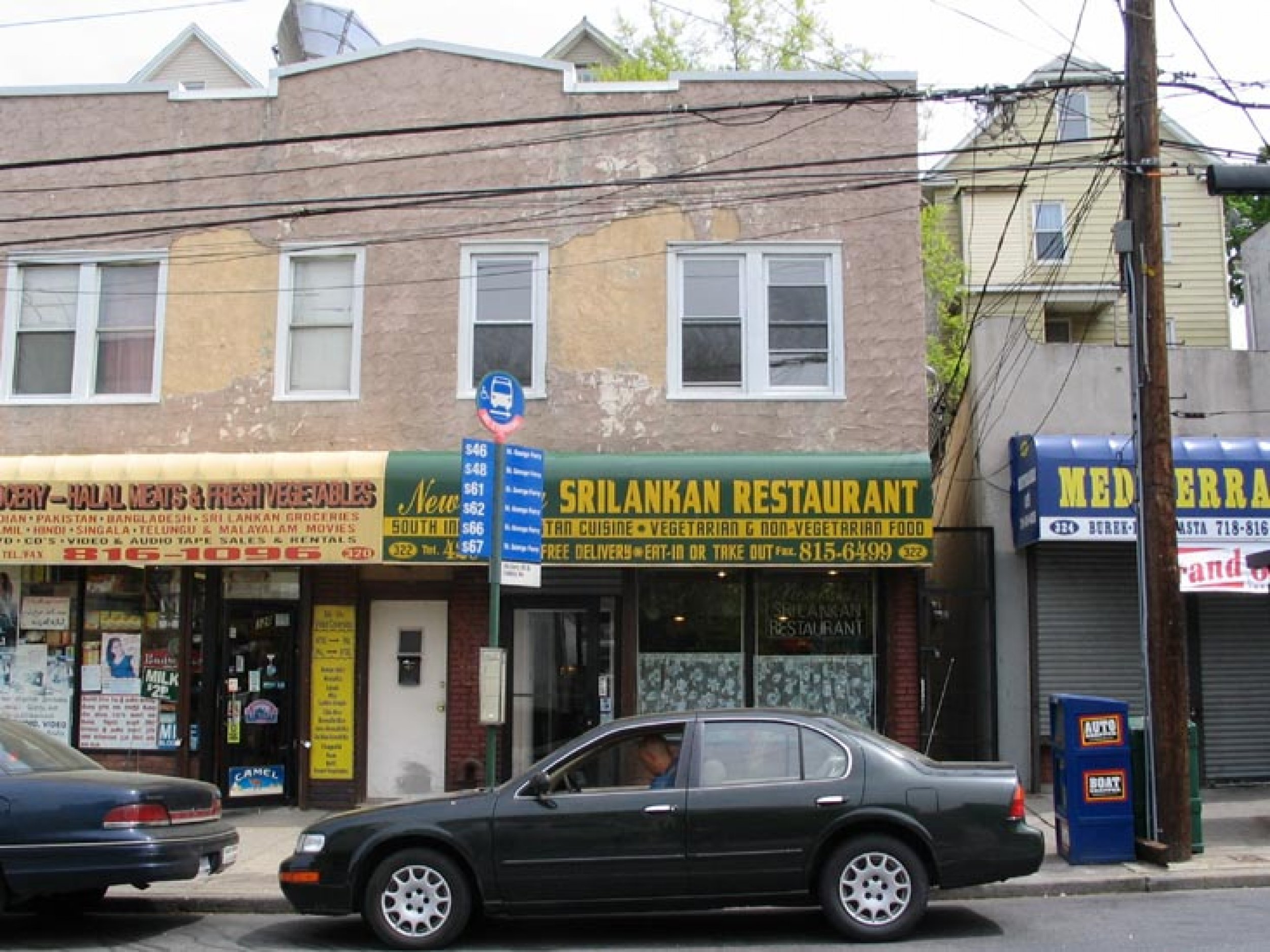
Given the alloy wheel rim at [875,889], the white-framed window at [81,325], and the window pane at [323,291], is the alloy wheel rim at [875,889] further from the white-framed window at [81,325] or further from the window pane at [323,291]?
the white-framed window at [81,325]

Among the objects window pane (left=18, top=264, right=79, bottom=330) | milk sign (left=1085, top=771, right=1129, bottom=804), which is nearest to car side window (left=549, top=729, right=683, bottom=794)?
milk sign (left=1085, top=771, right=1129, bottom=804)

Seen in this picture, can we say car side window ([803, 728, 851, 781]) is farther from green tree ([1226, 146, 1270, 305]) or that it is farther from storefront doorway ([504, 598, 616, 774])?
green tree ([1226, 146, 1270, 305])

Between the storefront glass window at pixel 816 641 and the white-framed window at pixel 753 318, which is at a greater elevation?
the white-framed window at pixel 753 318

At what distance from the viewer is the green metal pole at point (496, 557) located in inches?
370

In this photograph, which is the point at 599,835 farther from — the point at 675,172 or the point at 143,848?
the point at 675,172

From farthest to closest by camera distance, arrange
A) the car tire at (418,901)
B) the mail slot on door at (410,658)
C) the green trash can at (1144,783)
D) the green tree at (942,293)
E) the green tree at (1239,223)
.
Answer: the green tree at (1239,223), the green tree at (942,293), the mail slot on door at (410,658), the green trash can at (1144,783), the car tire at (418,901)

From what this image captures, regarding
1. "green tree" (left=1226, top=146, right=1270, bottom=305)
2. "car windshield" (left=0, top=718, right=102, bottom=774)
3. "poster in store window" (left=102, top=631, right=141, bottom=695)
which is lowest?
"car windshield" (left=0, top=718, right=102, bottom=774)

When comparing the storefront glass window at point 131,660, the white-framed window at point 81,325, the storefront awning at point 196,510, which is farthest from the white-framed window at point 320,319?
the storefront glass window at point 131,660

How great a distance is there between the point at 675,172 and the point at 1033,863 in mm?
8244

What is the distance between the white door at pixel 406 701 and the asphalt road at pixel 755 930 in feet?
12.5

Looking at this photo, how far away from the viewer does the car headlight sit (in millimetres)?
7879

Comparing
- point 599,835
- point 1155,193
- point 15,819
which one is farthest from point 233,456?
point 1155,193

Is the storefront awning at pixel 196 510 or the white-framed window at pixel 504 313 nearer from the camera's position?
the storefront awning at pixel 196 510

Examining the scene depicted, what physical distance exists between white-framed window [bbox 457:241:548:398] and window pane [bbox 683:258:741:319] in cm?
153
